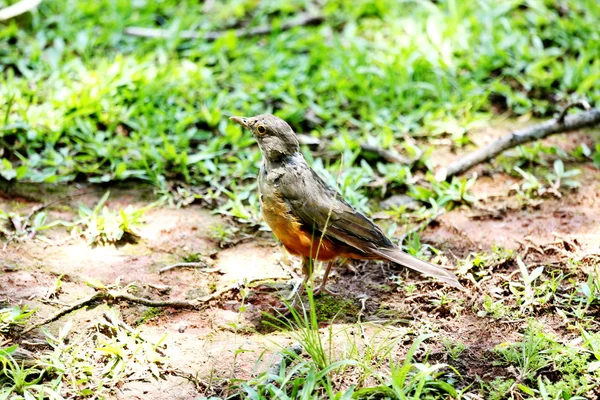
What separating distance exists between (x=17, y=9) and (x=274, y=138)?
4.62 meters

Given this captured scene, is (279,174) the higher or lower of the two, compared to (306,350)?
higher

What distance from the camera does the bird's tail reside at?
16.3ft

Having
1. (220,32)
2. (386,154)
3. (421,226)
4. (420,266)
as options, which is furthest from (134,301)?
(220,32)

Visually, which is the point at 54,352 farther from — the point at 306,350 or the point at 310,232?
the point at 310,232

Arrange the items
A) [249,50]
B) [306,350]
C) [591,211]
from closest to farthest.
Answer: [306,350], [591,211], [249,50]

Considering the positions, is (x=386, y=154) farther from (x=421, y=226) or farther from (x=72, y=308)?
(x=72, y=308)

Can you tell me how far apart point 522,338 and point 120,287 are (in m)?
2.74

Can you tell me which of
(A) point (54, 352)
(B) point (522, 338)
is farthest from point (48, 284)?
(B) point (522, 338)

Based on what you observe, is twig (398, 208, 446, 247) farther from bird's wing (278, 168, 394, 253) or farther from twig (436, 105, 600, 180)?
bird's wing (278, 168, 394, 253)

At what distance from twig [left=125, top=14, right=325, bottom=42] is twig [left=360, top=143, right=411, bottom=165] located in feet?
8.56

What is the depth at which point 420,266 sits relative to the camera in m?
5.00

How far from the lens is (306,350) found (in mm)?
4340

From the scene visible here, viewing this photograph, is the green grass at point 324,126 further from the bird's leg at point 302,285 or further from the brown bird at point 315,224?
the brown bird at point 315,224

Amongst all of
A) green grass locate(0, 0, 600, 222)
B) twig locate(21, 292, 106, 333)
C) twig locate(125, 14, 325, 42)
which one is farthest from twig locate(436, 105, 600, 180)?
twig locate(125, 14, 325, 42)
